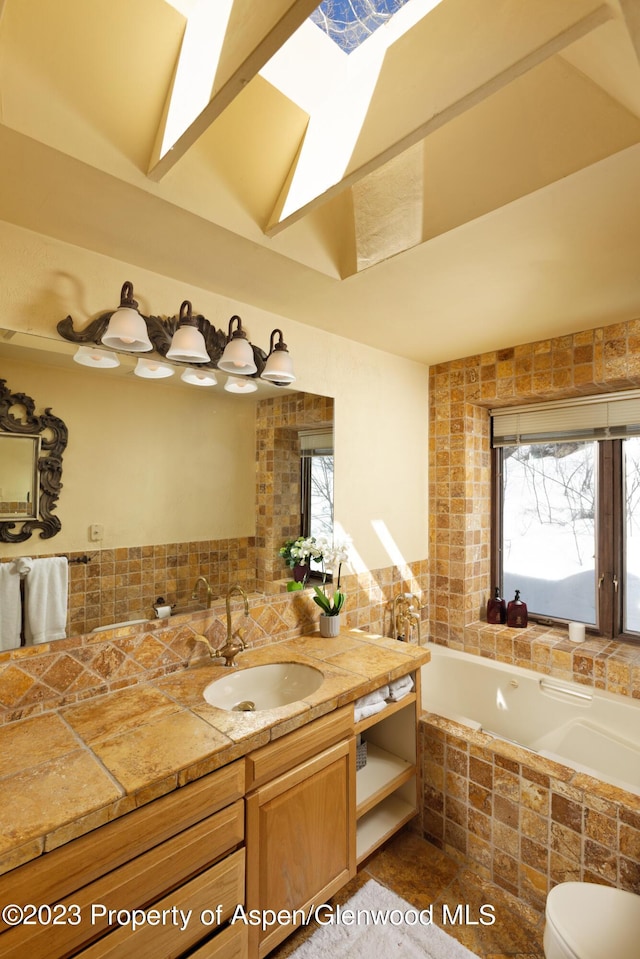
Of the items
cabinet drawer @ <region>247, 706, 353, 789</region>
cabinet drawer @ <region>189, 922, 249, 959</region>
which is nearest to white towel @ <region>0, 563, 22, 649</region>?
cabinet drawer @ <region>247, 706, 353, 789</region>

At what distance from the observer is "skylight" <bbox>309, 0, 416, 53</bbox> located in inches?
41.8

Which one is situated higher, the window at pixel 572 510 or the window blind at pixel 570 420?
the window blind at pixel 570 420

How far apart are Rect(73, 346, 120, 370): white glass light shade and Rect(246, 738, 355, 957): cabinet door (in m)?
1.48

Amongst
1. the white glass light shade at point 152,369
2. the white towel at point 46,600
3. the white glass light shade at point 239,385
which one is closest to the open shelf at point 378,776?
the white towel at point 46,600

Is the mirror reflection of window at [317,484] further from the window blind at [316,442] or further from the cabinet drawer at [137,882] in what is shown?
the cabinet drawer at [137,882]

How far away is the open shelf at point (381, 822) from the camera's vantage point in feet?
6.20

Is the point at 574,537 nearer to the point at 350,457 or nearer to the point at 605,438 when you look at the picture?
the point at 605,438

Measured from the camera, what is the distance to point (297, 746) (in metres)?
1.50

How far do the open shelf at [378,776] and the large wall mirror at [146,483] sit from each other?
96cm

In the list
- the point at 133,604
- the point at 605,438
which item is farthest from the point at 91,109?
the point at 605,438

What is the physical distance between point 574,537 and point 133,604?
2540 millimetres

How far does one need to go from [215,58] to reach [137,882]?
1927mm

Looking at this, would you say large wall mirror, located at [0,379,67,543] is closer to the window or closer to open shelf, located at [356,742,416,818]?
open shelf, located at [356,742,416,818]

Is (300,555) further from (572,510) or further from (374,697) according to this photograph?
(572,510)
